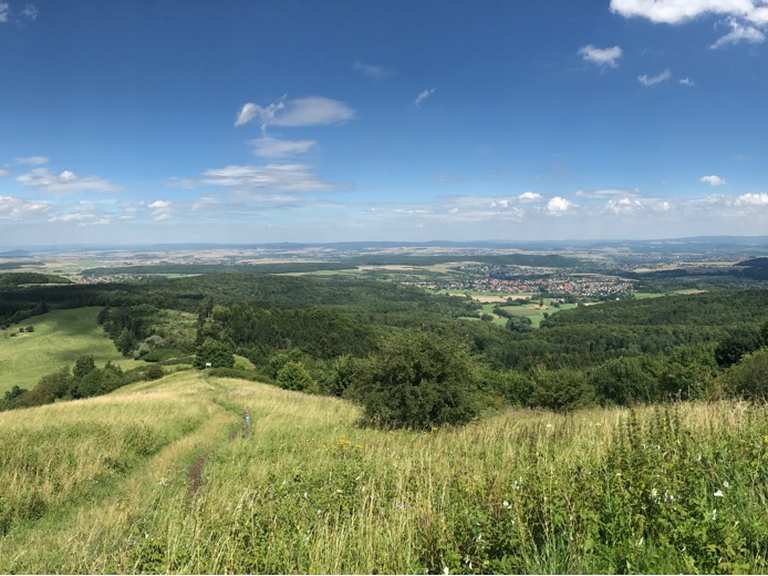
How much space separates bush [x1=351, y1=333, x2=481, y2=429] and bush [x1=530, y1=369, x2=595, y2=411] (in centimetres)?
2477

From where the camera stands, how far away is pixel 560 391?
37469mm

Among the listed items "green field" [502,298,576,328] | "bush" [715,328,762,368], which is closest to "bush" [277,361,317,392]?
"bush" [715,328,762,368]

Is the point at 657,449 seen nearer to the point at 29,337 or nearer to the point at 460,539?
the point at 460,539

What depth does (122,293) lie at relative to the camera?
13938 cm

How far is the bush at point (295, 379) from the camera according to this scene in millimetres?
51094

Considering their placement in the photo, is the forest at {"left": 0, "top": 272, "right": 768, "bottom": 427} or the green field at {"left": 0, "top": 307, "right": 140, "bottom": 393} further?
the green field at {"left": 0, "top": 307, "right": 140, "bottom": 393}

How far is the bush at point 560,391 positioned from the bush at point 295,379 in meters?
25.7

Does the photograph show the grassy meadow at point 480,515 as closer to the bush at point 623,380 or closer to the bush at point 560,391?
the bush at point 560,391

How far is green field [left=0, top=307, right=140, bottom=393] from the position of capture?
76188 millimetres

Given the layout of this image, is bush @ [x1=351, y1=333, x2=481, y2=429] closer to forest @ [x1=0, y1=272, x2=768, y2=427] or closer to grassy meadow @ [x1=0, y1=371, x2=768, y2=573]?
forest @ [x1=0, y1=272, x2=768, y2=427]

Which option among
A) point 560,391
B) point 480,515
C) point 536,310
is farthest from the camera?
point 536,310

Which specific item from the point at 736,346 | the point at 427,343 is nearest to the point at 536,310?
the point at 736,346

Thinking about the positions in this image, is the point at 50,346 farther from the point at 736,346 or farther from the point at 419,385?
the point at 736,346

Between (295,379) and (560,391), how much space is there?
29121mm
